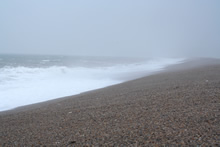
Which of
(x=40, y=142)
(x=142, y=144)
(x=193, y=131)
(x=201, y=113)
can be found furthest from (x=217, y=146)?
(x=40, y=142)

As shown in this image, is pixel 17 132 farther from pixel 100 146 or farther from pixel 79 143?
pixel 100 146

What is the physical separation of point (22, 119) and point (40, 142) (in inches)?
89.8

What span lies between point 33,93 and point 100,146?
931cm

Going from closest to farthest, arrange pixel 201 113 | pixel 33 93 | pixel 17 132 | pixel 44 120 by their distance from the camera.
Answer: pixel 201 113 < pixel 17 132 < pixel 44 120 < pixel 33 93

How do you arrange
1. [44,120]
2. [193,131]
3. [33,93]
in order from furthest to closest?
[33,93] → [44,120] → [193,131]

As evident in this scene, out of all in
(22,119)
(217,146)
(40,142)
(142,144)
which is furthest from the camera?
(22,119)

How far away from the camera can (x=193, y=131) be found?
3.16 m

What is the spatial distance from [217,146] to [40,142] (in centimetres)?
304

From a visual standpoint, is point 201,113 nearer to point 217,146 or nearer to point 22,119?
point 217,146

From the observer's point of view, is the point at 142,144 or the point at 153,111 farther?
the point at 153,111

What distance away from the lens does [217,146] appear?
103 inches

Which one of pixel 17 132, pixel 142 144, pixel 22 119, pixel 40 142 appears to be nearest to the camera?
pixel 142 144

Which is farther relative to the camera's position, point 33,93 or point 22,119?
point 33,93

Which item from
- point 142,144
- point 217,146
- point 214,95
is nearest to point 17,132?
point 142,144
